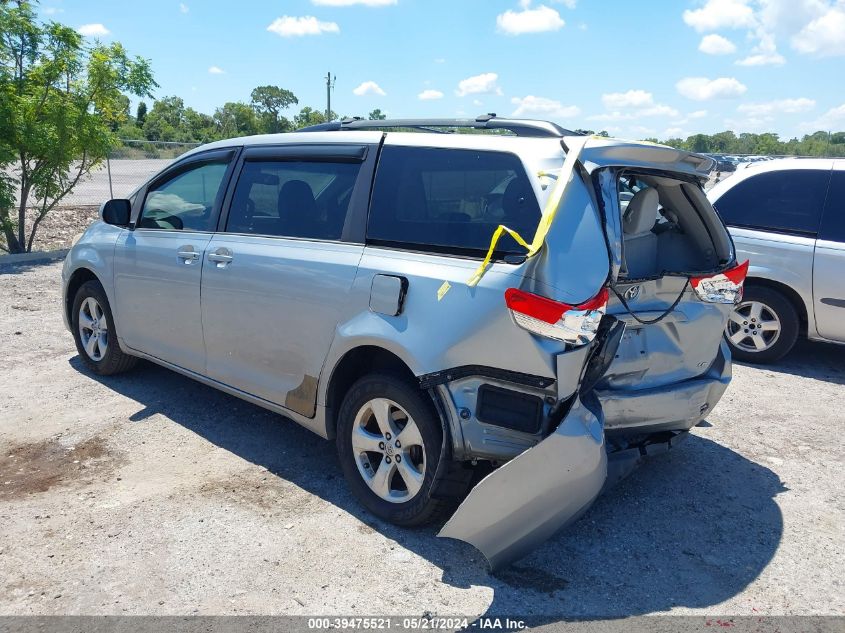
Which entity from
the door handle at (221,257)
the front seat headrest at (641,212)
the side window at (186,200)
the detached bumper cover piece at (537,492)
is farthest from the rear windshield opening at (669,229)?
the side window at (186,200)

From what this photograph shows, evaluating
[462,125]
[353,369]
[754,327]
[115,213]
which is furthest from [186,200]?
[754,327]

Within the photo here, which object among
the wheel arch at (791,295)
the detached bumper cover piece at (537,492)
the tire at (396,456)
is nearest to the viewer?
the detached bumper cover piece at (537,492)

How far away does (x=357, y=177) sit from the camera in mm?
3832

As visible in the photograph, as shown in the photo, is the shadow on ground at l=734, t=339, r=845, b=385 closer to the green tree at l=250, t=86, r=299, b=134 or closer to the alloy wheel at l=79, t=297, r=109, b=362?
the alloy wheel at l=79, t=297, r=109, b=362

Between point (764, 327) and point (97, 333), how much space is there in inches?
230

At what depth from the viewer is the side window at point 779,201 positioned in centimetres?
642

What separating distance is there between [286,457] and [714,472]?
2635mm

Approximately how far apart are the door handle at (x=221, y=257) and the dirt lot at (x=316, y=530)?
1.17 metres

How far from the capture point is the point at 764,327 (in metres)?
6.57

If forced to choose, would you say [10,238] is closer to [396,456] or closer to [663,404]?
[396,456]

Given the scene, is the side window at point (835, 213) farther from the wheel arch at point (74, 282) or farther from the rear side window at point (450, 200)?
the wheel arch at point (74, 282)

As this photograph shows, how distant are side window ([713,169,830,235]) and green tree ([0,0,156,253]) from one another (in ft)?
31.1

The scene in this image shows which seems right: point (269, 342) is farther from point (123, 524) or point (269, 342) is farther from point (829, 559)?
point (829, 559)

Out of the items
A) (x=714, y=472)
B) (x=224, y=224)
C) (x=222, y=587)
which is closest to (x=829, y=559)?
(x=714, y=472)
